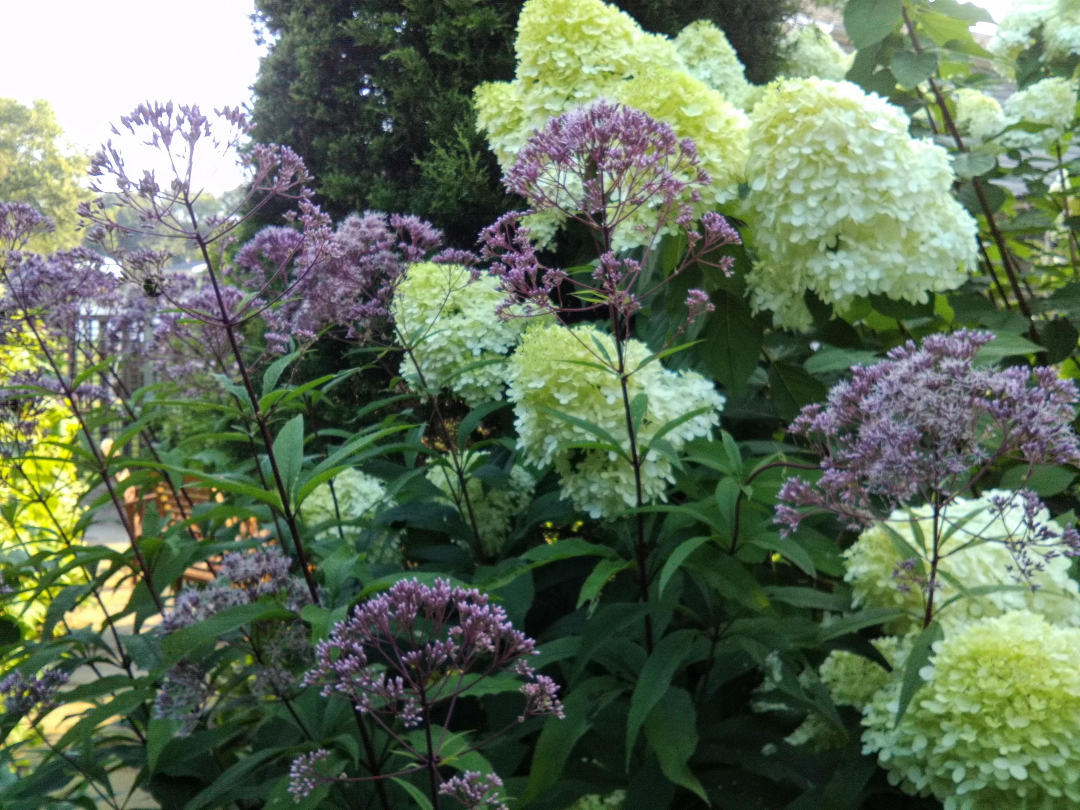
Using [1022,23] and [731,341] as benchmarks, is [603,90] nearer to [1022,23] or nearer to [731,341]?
[731,341]

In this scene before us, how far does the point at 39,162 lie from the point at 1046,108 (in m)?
3.38

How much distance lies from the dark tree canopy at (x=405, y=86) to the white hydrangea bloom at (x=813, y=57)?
81mm

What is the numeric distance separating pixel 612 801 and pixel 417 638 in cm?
50

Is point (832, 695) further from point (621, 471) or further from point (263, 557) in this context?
point (263, 557)

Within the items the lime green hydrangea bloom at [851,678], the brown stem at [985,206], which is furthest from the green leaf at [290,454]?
the brown stem at [985,206]

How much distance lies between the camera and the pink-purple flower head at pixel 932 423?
109 cm

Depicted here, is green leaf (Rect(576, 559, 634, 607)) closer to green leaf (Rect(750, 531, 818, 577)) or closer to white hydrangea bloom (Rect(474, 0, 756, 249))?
green leaf (Rect(750, 531, 818, 577))

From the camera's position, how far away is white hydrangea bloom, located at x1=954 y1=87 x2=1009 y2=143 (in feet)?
9.21

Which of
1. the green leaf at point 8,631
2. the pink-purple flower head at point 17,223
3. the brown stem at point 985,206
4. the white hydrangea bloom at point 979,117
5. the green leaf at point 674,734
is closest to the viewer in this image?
the green leaf at point 674,734

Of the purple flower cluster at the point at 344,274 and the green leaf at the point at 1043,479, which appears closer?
the green leaf at the point at 1043,479

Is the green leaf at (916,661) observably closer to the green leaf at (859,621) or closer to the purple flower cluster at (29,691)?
the green leaf at (859,621)

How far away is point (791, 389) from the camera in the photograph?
1796 millimetres

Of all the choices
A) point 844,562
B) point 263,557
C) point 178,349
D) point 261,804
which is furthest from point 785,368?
point 178,349

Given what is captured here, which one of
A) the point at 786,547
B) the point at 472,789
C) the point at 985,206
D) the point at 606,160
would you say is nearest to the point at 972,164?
the point at 985,206
